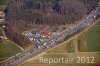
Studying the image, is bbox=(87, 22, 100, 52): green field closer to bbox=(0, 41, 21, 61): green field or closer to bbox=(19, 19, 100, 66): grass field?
bbox=(19, 19, 100, 66): grass field

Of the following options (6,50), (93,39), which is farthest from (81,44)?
(6,50)

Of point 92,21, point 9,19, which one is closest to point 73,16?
A: point 92,21

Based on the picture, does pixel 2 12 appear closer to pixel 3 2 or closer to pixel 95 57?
pixel 3 2

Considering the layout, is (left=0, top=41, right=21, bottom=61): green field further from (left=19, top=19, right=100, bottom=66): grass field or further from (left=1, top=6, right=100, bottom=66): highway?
(left=19, top=19, right=100, bottom=66): grass field

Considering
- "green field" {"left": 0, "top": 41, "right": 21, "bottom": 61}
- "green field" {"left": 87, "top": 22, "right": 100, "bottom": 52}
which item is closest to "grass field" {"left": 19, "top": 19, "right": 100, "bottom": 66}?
"green field" {"left": 87, "top": 22, "right": 100, "bottom": 52}

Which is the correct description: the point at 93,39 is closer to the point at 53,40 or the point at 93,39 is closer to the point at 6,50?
the point at 53,40

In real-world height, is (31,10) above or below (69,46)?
above
